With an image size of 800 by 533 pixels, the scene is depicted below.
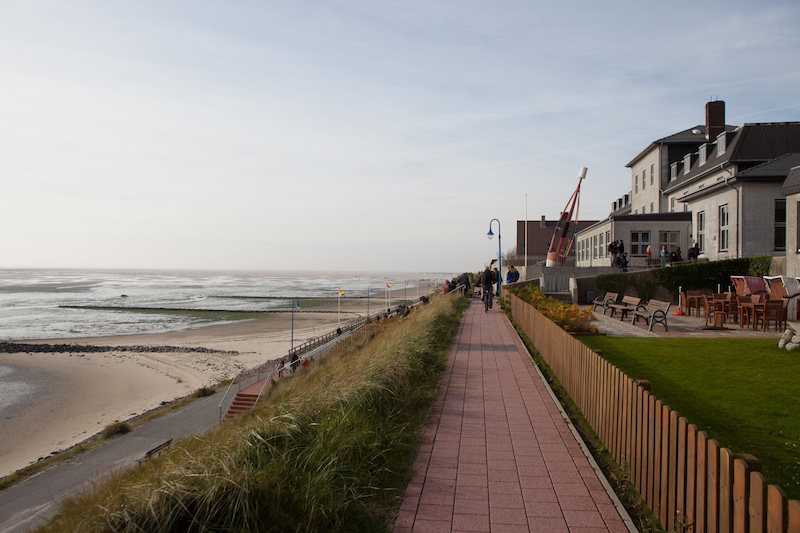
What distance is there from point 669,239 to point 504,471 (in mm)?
28025

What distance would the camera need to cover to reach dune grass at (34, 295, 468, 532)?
11.4ft

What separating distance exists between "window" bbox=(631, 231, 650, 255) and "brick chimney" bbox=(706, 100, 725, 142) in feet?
48.3

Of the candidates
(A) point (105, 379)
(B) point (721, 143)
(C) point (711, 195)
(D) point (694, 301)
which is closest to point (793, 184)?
(D) point (694, 301)

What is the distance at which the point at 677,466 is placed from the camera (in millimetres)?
3525

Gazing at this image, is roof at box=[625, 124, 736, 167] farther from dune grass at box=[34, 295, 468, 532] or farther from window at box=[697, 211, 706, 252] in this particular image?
dune grass at box=[34, 295, 468, 532]

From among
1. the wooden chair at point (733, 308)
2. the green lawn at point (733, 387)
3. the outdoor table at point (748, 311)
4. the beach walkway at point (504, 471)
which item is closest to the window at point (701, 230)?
the wooden chair at point (733, 308)

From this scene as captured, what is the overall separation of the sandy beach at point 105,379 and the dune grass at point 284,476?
12580 millimetres

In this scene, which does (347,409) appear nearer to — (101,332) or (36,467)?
(36,467)

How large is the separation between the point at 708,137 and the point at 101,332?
49.9 metres

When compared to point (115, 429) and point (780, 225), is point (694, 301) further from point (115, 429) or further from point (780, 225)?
point (115, 429)

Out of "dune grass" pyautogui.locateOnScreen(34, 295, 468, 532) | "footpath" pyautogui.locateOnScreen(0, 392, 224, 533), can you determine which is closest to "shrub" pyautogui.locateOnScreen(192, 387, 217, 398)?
"footpath" pyautogui.locateOnScreen(0, 392, 224, 533)

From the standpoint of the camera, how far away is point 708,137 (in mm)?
38125

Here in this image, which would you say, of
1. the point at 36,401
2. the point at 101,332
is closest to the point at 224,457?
the point at 36,401

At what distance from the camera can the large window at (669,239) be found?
28.6 metres
